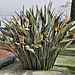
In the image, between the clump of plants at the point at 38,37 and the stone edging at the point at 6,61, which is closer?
the clump of plants at the point at 38,37

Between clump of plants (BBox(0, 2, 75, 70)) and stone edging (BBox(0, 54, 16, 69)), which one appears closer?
clump of plants (BBox(0, 2, 75, 70))

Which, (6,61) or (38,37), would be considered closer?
(38,37)

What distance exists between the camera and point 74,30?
1.41 meters

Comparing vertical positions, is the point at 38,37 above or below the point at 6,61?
above

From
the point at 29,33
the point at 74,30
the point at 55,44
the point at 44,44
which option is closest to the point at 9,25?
the point at 29,33

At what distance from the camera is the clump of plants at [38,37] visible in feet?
4.52

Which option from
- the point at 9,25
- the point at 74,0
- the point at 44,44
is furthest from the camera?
the point at 74,0

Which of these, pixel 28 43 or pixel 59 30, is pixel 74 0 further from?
pixel 28 43

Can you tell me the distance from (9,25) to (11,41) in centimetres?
20

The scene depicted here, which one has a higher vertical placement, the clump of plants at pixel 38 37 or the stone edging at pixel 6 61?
the clump of plants at pixel 38 37

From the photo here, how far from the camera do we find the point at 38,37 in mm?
1382

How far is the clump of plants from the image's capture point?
4.52 feet

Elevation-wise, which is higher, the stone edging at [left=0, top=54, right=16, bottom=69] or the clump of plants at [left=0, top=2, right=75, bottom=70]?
the clump of plants at [left=0, top=2, right=75, bottom=70]

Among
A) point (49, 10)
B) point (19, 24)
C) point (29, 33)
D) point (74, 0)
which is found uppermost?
point (74, 0)
